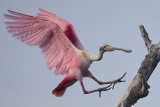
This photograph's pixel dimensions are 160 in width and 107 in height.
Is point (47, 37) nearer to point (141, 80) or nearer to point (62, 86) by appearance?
point (62, 86)

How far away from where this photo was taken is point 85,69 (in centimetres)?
678

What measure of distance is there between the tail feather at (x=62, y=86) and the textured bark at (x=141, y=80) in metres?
0.92

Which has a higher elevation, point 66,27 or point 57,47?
point 66,27

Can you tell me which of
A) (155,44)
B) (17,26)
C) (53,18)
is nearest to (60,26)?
(53,18)

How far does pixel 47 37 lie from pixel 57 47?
0.79ft

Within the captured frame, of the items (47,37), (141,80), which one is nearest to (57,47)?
(47,37)

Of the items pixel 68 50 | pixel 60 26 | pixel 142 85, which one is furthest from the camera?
pixel 60 26

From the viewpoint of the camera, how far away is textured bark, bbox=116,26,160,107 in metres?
6.36

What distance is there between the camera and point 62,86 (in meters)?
6.88

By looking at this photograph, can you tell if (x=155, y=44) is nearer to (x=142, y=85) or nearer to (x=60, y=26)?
(x=142, y=85)

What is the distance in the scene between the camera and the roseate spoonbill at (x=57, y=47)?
6754mm

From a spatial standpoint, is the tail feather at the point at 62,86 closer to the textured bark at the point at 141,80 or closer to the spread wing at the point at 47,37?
the spread wing at the point at 47,37

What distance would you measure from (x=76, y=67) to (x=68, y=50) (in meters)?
0.34

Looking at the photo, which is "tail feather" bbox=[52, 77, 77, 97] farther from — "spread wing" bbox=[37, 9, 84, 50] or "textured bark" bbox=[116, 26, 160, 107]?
"textured bark" bbox=[116, 26, 160, 107]
